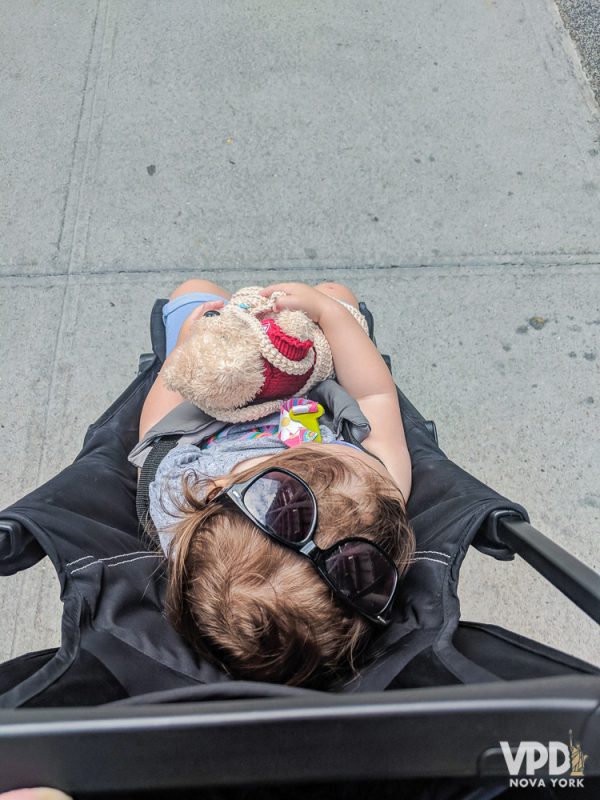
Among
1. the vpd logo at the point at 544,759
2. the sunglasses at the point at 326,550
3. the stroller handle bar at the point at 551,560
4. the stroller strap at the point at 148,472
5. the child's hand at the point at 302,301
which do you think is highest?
the vpd logo at the point at 544,759

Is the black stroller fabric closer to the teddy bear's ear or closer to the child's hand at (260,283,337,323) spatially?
the teddy bear's ear

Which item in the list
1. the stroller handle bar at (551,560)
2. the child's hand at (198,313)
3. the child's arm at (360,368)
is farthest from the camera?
the child's hand at (198,313)

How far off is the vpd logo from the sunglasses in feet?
1.67

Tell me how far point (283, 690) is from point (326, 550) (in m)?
0.38

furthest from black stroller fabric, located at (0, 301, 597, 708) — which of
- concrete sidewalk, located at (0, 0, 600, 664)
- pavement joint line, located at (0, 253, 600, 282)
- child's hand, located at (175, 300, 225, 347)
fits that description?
pavement joint line, located at (0, 253, 600, 282)

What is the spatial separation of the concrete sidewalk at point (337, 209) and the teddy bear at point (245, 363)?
27.9 inches

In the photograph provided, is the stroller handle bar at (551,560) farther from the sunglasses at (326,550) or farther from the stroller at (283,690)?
the sunglasses at (326,550)

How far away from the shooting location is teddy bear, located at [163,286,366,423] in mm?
1255

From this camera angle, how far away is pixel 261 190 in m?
2.32

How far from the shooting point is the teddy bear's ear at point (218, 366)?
4.09 ft

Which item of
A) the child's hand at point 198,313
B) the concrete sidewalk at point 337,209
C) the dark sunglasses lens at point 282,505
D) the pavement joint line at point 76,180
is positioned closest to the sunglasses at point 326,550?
the dark sunglasses lens at point 282,505

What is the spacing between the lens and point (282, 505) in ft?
3.46

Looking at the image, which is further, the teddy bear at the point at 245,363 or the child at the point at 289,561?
the teddy bear at the point at 245,363

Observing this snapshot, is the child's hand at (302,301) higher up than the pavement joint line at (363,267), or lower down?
higher up
